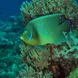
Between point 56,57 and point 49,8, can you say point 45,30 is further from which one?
point 49,8

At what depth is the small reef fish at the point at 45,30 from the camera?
2.51 meters

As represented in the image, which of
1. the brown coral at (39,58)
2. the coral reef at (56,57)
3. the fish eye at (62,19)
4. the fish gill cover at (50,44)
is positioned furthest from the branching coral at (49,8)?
the fish eye at (62,19)

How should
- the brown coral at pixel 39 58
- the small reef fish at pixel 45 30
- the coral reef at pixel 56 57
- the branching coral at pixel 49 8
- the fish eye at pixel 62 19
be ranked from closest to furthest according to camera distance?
the small reef fish at pixel 45 30 → the fish eye at pixel 62 19 → the coral reef at pixel 56 57 → the brown coral at pixel 39 58 → the branching coral at pixel 49 8

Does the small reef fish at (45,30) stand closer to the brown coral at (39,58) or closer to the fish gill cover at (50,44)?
the fish gill cover at (50,44)

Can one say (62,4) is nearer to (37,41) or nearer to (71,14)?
(71,14)

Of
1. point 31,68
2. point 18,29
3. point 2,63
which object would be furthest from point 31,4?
point 18,29

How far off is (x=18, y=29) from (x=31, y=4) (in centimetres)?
706

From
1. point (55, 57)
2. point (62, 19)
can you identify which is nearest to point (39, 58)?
point (55, 57)

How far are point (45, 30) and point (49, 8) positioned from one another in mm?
1772

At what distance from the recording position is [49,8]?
424cm

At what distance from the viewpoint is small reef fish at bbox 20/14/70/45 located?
251 cm

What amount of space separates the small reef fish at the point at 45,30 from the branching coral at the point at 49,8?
151cm

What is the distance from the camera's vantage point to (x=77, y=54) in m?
3.49

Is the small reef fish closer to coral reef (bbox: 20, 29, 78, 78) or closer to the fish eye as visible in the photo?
the fish eye
